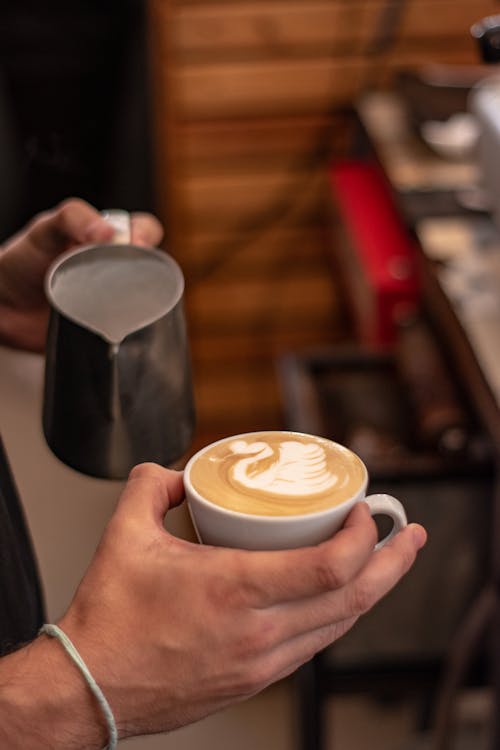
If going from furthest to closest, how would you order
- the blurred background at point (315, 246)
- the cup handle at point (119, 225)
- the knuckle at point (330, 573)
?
the blurred background at point (315, 246), the cup handle at point (119, 225), the knuckle at point (330, 573)

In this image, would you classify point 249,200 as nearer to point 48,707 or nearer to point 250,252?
point 250,252

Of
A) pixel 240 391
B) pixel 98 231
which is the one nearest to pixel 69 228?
pixel 98 231

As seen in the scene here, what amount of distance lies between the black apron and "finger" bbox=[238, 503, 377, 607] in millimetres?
192

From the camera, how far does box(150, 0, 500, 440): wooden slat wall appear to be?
2.22 meters

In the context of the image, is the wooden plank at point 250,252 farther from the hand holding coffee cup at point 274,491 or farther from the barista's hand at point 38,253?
the hand holding coffee cup at point 274,491

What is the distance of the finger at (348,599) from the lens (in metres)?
0.62

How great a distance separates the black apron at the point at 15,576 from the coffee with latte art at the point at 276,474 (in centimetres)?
13

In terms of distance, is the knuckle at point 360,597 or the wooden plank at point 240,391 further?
the wooden plank at point 240,391

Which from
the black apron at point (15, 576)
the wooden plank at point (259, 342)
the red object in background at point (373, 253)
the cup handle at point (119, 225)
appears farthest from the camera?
the wooden plank at point (259, 342)

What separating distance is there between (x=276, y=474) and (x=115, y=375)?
140 mm

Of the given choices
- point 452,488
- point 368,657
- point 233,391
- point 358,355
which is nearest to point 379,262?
point 358,355

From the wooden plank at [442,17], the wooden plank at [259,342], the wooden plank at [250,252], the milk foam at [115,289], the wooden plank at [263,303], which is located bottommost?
the wooden plank at [259,342]

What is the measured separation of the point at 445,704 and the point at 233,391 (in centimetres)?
128

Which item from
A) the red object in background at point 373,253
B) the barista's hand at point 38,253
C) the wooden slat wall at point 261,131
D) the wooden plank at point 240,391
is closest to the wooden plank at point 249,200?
the wooden slat wall at point 261,131
